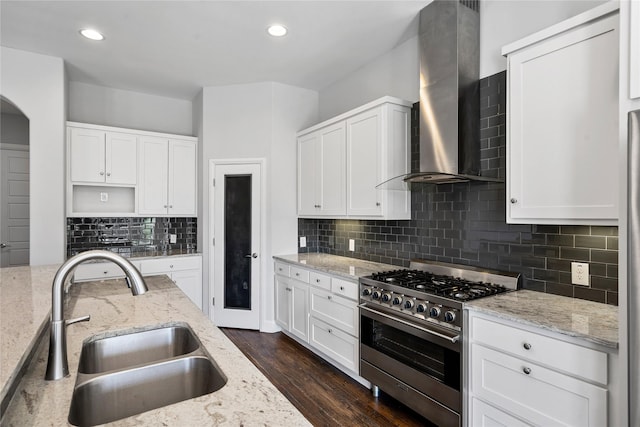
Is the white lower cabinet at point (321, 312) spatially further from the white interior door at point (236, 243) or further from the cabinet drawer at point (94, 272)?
the cabinet drawer at point (94, 272)

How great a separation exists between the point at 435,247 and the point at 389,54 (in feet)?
6.44

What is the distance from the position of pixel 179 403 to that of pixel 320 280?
7.85 ft

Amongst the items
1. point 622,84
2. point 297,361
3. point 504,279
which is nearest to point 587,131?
point 622,84

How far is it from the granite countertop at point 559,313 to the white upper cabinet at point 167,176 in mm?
3808

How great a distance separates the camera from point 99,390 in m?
1.12

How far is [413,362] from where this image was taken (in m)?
2.35

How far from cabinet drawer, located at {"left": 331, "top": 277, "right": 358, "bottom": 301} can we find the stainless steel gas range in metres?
0.10

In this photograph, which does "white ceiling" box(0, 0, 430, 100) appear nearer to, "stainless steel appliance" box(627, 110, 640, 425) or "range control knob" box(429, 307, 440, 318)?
"stainless steel appliance" box(627, 110, 640, 425)

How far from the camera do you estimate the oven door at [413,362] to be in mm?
2072

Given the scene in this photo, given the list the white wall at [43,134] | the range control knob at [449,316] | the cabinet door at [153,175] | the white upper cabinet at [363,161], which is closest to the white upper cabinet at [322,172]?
the white upper cabinet at [363,161]

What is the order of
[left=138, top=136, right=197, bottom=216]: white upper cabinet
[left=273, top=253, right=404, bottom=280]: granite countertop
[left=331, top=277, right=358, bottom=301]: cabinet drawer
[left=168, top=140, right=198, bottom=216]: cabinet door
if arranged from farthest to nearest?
[left=168, top=140, right=198, bottom=216]: cabinet door → [left=138, top=136, right=197, bottom=216]: white upper cabinet → [left=273, top=253, right=404, bottom=280]: granite countertop → [left=331, top=277, right=358, bottom=301]: cabinet drawer

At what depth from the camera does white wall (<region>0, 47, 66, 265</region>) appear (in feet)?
11.2

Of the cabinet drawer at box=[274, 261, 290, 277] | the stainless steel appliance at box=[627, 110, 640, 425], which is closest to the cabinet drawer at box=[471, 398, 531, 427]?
the stainless steel appliance at box=[627, 110, 640, 425]

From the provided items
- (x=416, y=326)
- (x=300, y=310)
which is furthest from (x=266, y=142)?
(x=416, y=326)
